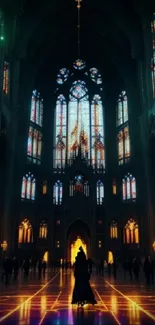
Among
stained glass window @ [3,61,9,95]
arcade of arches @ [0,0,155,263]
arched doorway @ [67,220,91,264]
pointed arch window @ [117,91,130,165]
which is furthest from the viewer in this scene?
pointed arch window @ [117,91,130,165]

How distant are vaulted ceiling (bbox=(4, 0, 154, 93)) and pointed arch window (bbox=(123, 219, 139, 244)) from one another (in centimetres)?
2134

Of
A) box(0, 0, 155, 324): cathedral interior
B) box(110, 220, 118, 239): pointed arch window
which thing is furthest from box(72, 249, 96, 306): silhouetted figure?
box(110, 220, 118, 239): pointed arch window

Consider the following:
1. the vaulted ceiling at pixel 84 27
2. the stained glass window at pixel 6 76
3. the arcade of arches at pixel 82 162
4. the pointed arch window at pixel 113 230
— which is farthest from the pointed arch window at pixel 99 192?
the stained glass window at pixel 6 76

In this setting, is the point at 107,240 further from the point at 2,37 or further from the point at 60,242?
the point at 2,37

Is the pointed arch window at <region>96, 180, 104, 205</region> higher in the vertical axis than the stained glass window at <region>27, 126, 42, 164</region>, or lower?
lower

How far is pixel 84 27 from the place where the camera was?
4728cm

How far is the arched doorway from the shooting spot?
4528 cm

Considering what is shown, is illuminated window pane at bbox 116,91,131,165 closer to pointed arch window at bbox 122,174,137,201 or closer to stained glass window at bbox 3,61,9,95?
pointed arch window at bbox 122,174,137,201

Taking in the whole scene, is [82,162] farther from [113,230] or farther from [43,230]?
[43,230]

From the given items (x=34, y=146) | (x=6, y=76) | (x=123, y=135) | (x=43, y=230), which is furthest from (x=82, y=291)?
(x=123, y=135)

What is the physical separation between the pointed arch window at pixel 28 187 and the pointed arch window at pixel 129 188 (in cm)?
1272

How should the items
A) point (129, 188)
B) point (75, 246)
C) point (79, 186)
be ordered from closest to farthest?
point (129, 188)
point (79, 186)
point (75, 246)

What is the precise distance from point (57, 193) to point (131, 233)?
1170cm

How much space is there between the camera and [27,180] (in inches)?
1781
